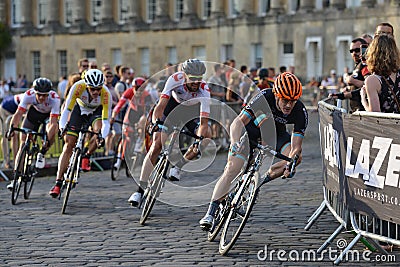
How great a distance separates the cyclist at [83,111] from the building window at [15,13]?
76427 millimetres

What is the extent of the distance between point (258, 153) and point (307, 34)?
53.5 metres

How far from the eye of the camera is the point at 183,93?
1523 cm

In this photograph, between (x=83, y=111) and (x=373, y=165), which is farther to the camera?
(x=83, y=111)

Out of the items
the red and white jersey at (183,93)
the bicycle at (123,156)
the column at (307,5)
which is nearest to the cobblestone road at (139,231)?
the red and white jersey at (183,93)

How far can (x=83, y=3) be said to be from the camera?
3428 inches

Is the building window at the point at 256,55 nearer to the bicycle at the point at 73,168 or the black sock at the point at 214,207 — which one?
the bicycle at the point at 73,168

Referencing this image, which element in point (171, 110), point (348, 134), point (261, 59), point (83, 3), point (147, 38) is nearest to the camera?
point (348, 134)

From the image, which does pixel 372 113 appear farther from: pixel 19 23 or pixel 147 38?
pixel 19 23

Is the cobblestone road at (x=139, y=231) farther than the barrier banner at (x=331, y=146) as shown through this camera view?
No

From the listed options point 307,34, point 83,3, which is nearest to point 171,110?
point 307,34

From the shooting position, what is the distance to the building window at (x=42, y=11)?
3602 inches

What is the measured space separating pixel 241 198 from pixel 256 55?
2293 inches

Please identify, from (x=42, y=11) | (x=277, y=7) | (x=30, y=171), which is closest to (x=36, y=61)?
(x=42, y=11)

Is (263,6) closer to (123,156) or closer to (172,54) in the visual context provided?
(172,54)
